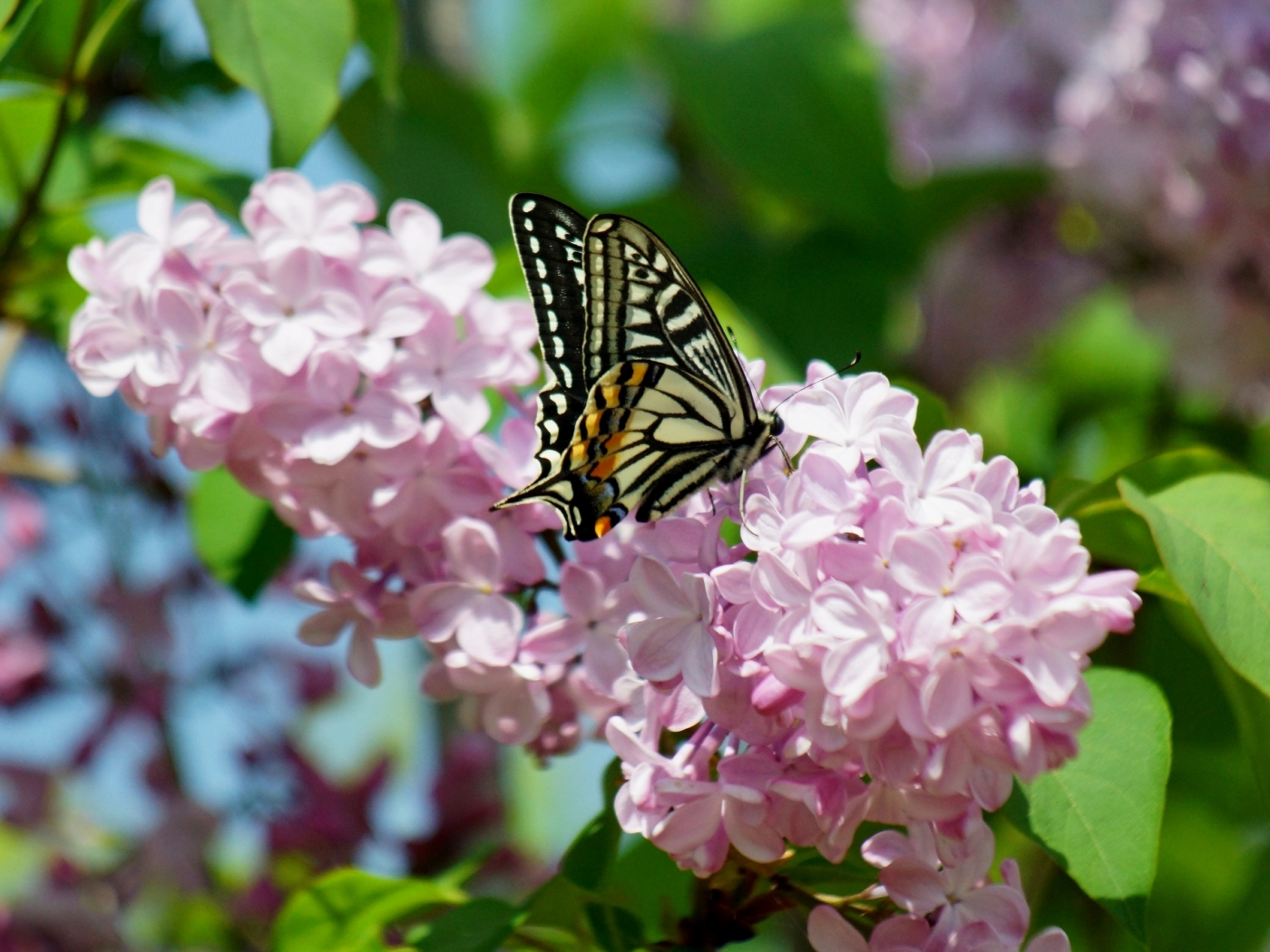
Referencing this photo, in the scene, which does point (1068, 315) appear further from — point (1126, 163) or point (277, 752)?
point (277, 752)

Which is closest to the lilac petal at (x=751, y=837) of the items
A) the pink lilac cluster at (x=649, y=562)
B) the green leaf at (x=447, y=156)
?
the pink lilac cluster at (x=649, y=562)

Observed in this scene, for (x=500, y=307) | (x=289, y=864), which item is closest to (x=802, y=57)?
(x=500, y=307)

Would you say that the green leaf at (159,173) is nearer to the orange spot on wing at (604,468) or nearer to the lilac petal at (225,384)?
the lilac petal at (225,384)

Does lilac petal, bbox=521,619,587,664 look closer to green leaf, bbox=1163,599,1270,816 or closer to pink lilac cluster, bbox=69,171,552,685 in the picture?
pink lilac cluster, bbox=69,171,552,685

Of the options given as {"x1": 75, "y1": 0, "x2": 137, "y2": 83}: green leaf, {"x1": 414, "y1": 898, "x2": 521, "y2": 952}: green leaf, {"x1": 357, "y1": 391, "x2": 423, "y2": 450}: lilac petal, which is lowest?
{"x1": 414, "y1": 898, "x2": 521, "y2": 952}: green leaf

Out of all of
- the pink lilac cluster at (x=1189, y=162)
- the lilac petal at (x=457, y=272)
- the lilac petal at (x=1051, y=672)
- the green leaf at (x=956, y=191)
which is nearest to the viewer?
the lilac petal at (x=1051, y=672)

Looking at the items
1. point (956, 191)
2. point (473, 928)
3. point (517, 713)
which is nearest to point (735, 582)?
point (517, 713)

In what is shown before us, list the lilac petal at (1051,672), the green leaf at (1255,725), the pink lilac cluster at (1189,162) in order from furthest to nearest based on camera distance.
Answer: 1. the pink lilac cluster at (1189,162)
2. the green leaf at (1255,725)
3. the lilac petal at (1051,672)

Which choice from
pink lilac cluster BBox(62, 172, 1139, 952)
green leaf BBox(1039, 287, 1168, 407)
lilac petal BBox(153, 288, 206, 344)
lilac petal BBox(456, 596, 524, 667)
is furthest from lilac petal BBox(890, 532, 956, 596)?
green leaf BBox(1039, 287, 1168, 407)
